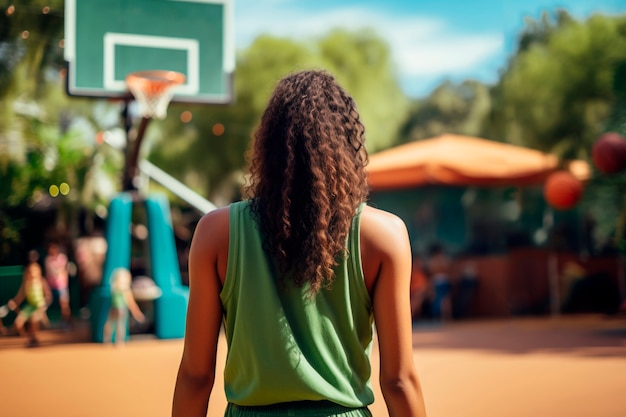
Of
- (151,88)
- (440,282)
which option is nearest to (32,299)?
(151,88)

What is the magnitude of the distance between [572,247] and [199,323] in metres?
15.0

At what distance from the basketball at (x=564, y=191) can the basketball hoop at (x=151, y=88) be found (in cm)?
658

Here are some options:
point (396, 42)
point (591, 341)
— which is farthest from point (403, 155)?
point (396, 42)

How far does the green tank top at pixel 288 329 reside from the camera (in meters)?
1.54

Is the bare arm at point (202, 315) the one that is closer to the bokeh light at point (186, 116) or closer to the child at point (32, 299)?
the child at point (32, 299)

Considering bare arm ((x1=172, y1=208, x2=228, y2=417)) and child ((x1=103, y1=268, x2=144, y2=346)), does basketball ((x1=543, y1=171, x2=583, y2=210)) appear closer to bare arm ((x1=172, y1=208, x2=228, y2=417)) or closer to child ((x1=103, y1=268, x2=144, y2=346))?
child ((x1=103, y1=268, x2=144, y2=346))

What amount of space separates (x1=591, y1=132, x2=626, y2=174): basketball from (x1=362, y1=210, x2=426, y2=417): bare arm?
9.91 m

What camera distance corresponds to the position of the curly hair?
1.57 m

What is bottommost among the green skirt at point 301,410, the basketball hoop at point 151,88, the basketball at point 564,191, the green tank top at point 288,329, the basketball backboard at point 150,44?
the green skirt at point 301,410

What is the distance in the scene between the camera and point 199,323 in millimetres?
1624

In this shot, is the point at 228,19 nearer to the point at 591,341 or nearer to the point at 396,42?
the point at 591,341

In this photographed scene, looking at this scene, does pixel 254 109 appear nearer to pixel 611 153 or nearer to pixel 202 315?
pixel 611 153

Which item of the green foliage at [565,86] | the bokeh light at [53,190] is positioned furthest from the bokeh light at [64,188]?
the green foliage at [565,86]

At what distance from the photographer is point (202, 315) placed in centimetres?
162
